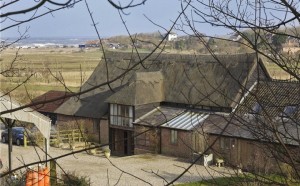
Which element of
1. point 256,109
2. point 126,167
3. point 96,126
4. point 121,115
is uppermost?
point 256,109

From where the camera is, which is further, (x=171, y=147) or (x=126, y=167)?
(x=171, y=147)

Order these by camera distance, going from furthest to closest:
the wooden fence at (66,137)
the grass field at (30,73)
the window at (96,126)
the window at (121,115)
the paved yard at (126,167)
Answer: the window at (96,126)
the wooden fence at (66,137)
the window at (121,115)
the paved yard at (126,167)
the grass field at (30,73)

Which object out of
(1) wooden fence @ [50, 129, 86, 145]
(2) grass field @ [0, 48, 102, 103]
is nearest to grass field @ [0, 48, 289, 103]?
(2) grass field @ [0, 48, 102, 103]

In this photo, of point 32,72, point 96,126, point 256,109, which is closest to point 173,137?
point 96,126

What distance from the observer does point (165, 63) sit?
32906 millimetres

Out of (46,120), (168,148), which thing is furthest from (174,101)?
(46,120)

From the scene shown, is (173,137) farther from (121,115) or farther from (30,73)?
(30,73)

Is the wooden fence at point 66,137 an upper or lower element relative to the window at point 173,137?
lower

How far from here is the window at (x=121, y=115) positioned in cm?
3016

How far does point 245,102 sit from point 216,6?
3.34ft

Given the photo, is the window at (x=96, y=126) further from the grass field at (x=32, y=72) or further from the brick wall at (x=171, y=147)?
the grass field at (x=32, y=72)

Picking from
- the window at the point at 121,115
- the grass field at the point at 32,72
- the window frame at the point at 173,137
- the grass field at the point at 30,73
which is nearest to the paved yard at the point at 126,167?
the window frame at the point at 173,137

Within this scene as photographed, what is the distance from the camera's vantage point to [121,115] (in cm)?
3073

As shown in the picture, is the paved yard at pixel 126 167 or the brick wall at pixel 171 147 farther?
the brick wall at pixel 171 147
